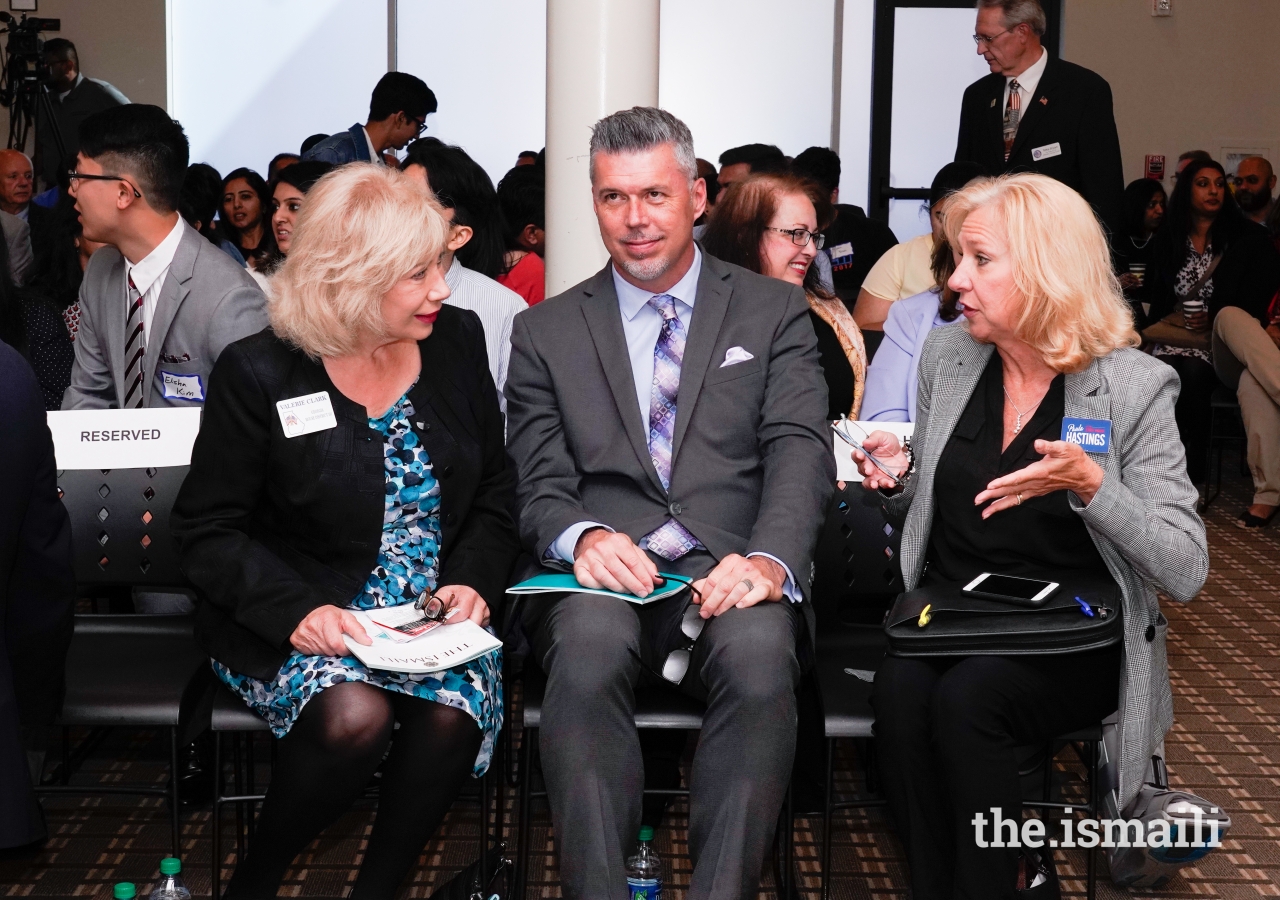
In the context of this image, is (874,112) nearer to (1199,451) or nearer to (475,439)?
(1199,451)

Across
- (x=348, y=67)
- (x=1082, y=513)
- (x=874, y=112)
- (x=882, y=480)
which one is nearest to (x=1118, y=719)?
(x=1082, y=513)

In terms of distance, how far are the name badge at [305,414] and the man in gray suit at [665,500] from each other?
1.37 ft

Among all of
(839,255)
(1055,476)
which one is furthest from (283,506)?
(839,255)

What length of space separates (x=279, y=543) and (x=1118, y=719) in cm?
167

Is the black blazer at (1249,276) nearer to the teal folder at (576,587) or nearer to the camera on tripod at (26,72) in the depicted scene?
the teal folder at (576,587)

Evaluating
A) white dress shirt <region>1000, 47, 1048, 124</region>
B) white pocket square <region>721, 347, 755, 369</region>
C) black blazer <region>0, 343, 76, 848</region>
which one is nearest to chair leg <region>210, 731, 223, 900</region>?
black blazer <region>0, 343, 76, 848</region>

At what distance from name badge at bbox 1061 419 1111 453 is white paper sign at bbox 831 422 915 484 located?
47cm

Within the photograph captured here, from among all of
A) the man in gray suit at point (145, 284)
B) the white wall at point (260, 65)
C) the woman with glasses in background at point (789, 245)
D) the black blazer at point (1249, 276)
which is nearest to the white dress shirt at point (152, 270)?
the man in gray suit at point (145, 284)

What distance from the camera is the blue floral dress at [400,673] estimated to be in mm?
2318

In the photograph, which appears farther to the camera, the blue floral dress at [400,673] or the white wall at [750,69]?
the white wall at [750,69]

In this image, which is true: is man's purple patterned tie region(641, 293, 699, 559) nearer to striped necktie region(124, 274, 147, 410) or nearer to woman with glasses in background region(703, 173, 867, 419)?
woman with glasses in background region(703, 173, 867, 419)

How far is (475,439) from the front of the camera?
2.62 m

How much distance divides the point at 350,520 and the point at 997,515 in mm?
1267

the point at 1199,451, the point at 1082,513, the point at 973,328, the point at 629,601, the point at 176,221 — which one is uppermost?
the point at 176,221
